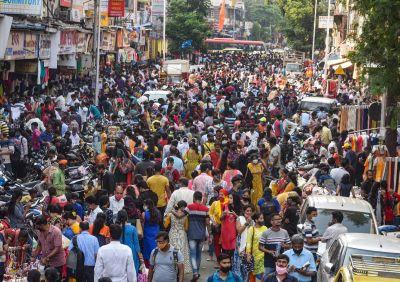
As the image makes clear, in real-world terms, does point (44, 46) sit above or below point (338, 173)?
above

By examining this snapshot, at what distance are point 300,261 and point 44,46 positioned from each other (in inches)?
934

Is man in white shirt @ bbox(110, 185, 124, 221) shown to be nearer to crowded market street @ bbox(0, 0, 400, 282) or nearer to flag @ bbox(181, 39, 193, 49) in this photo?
crowded market street @ bbox(0, 0, 400, 282)

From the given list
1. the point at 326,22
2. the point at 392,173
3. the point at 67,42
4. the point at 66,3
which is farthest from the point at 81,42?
the point at 326,22

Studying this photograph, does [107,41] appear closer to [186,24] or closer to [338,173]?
[338,173]

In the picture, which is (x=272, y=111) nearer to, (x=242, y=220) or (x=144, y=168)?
(x=144, y=168)

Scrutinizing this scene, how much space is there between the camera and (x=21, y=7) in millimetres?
29734

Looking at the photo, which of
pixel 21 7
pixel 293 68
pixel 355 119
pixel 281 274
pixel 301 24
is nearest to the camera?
pixel 281 274

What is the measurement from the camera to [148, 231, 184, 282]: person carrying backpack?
12.1 m

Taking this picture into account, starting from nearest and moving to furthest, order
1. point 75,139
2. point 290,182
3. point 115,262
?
point 115,262
point 290,182
point 75,139

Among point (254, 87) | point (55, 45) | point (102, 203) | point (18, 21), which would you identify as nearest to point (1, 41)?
point (18, 21)

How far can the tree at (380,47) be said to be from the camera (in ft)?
50.8

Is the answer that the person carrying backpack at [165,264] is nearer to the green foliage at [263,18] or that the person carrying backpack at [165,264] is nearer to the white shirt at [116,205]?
the white shirt at [116,205]

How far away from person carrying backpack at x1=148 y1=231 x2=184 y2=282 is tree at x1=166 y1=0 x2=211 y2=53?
7052cm

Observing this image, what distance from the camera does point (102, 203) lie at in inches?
575
